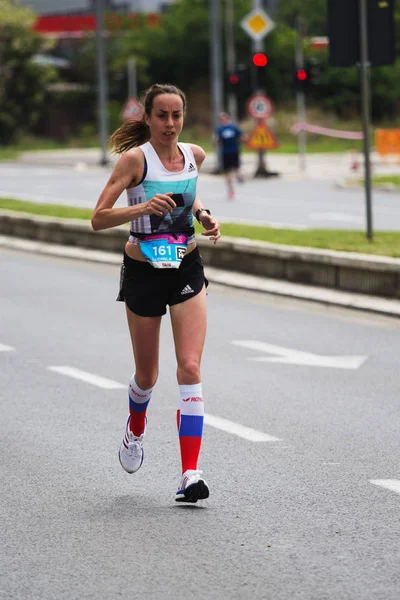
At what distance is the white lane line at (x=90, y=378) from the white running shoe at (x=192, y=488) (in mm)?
3277

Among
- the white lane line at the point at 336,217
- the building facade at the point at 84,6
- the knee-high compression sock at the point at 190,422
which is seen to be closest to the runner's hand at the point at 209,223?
the knee-high compression sock at the point at 190,422

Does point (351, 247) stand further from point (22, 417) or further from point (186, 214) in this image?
point (186, 214)

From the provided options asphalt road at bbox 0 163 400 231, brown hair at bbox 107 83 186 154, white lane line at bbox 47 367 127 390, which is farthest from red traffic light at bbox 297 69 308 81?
brown hair at bbox 107 83 186 154

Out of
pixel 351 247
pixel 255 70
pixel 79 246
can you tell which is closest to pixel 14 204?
pixel 79 246

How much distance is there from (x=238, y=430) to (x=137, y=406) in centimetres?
142

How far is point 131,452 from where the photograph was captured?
6938 millimetres

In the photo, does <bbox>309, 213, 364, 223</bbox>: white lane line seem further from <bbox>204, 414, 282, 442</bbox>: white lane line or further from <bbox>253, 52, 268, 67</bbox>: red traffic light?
<bbox>204, 414, 282, 442</bbox>: white lane line

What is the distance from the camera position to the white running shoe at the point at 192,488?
642 centimetres

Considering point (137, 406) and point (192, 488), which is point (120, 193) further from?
point (192, 488)

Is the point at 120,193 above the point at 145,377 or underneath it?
above

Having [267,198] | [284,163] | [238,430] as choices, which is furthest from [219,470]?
[284,163]

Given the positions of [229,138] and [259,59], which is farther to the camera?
[259,59]

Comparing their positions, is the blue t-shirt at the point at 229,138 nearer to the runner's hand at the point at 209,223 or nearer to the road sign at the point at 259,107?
the road sign at the point at 259,107

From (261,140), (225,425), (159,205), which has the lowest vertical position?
(261,140)
